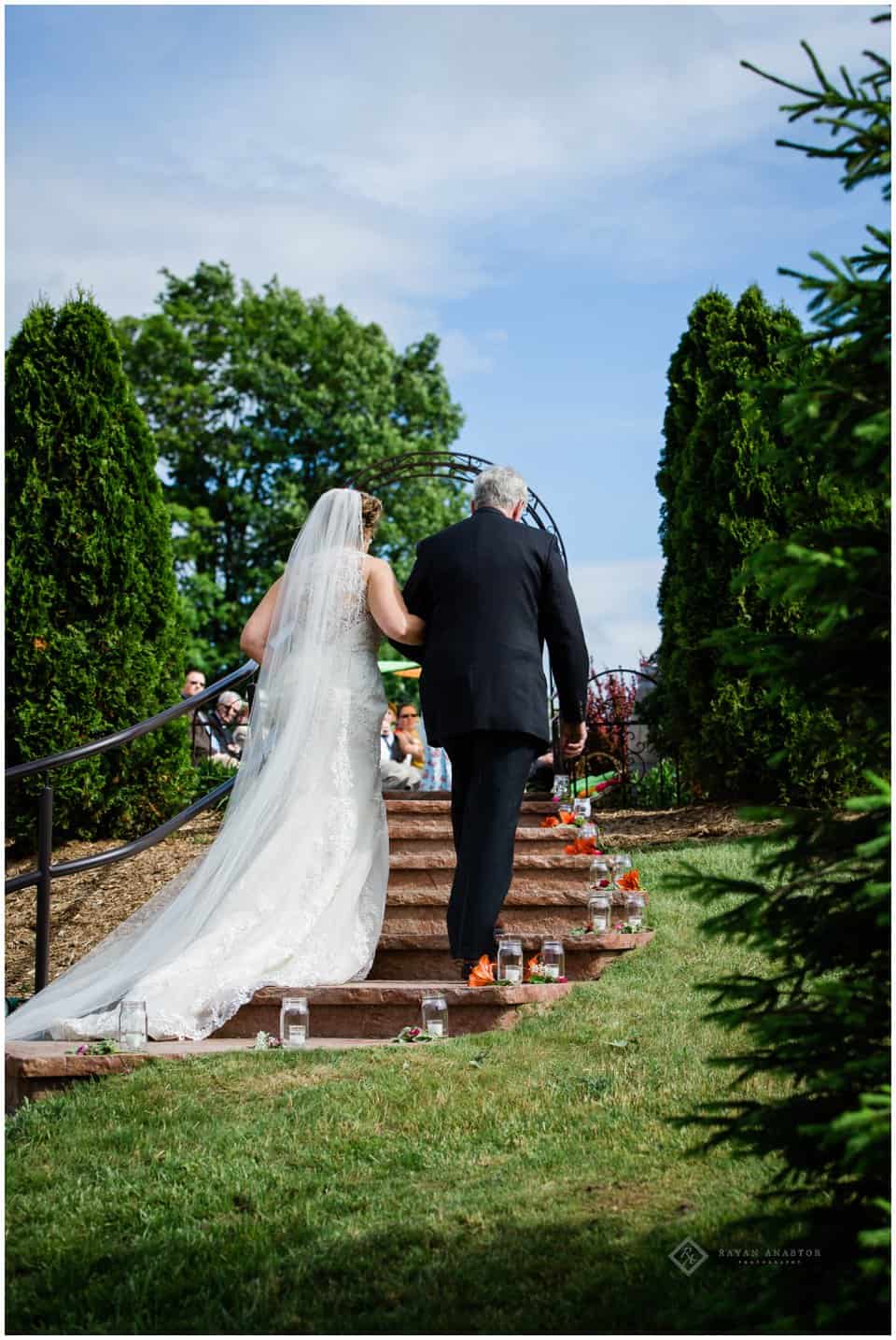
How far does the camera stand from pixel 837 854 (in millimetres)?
2682

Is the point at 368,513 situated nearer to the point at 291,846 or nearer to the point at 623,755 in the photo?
the point at 291,846

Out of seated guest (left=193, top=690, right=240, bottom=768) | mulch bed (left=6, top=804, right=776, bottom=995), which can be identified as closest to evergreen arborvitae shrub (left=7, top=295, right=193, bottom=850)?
mulch bed (left=6, top=804, right=776, bottom=995)

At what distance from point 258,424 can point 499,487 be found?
2565cm

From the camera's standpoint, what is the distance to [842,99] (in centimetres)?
275

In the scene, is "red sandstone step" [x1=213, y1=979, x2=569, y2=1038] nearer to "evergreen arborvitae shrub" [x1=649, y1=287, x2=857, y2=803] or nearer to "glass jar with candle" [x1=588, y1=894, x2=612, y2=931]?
"glass jar with candle" [x1=588, y1=894, x2=612, y2=931]

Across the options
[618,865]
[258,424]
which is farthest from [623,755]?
[258,424]

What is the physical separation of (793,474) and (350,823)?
3.88 metres

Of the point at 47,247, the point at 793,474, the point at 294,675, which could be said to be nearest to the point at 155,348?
the point at 47,247

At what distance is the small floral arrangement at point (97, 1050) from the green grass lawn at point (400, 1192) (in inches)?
9.2

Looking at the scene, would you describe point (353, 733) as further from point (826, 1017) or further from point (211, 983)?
point (826, 1017)

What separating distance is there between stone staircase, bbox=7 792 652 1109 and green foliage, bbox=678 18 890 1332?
305 centimetres

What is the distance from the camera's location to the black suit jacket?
5992mm

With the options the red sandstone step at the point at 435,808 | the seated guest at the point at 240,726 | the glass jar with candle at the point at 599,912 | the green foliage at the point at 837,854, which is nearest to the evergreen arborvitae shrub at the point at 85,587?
the red sandstone step at the point at 435,808

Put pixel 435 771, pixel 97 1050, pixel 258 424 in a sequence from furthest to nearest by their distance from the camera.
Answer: pixel 258 424 < pixel 435 771 < pixel 97 1050
